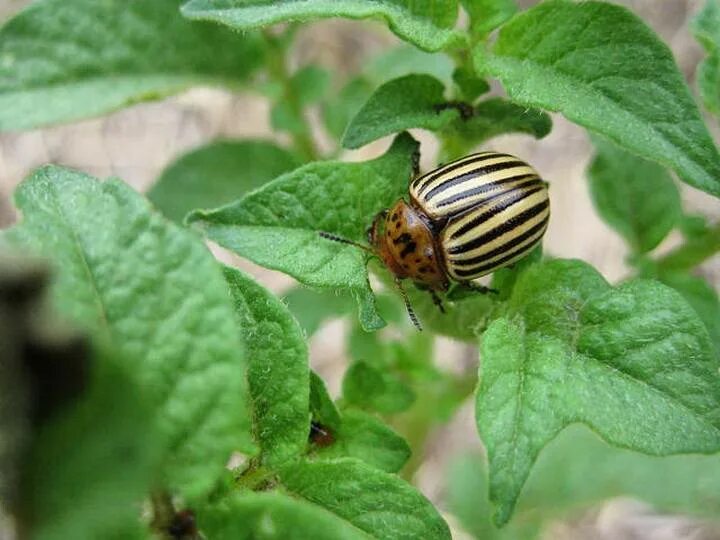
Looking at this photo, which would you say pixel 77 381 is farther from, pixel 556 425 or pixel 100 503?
pixel 556 425

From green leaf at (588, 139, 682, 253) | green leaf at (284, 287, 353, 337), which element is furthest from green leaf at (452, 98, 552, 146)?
green leaf at (284, 287, 353, 337)

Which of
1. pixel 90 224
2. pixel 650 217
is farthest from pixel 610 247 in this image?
pixel 90 224

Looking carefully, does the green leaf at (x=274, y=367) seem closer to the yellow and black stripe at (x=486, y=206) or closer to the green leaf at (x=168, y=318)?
the green leaf at (x=168, y=318)

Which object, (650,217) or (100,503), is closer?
(100,503)

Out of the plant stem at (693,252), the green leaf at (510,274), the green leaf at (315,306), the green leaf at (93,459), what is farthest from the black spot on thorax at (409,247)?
the green leaf at (93,459)

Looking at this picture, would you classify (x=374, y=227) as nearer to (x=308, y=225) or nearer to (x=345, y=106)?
(x=308, y=225)

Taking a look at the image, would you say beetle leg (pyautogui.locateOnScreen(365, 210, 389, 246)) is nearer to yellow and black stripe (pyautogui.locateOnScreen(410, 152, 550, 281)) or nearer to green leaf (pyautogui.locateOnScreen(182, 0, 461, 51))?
yellow and black stripe (pyautogui.locateOnScreen(410, 152, 550, 281))
